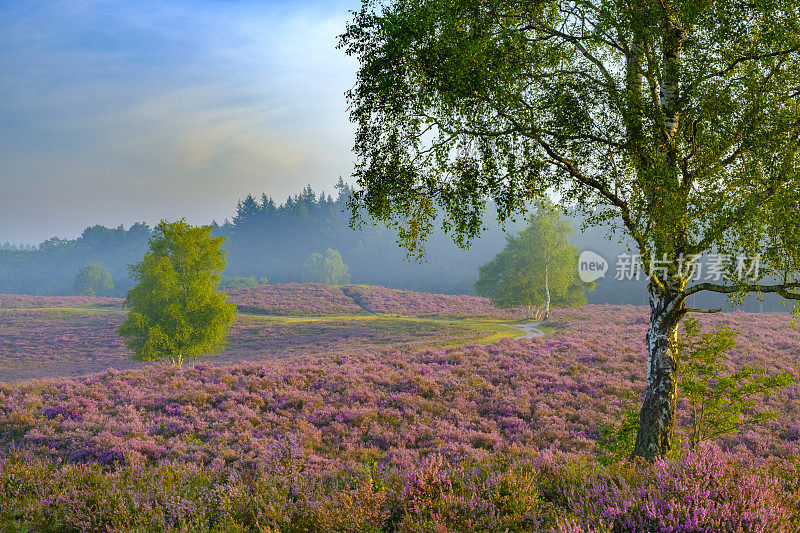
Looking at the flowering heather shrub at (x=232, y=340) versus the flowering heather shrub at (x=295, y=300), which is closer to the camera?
the flowering heather shrub at (x=232, y=340)

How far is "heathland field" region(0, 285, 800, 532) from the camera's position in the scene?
504cm

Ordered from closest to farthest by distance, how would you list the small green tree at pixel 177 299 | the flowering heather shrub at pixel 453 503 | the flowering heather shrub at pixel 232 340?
the flowering heather shrub at pixel 453 503 → the small green tree at pixel 177 299 → the flowering heather shrub at pixel 232 340

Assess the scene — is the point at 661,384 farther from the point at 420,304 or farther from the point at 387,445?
the point at 420,304

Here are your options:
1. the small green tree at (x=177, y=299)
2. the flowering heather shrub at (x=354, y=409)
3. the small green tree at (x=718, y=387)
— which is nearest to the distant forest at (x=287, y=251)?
the small green tree at (x=177, y=299)

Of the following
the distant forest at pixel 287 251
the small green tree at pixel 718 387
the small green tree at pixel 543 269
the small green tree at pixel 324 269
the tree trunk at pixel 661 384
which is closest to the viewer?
the tree trunk at pixel 661 384

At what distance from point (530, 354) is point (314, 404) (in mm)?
13051

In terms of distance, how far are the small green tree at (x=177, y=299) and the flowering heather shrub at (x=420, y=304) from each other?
33709 millimetres

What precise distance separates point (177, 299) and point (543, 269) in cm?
3716

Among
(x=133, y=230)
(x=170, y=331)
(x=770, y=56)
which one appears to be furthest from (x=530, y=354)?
(x=133, y=230)

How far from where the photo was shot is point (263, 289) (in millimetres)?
72812

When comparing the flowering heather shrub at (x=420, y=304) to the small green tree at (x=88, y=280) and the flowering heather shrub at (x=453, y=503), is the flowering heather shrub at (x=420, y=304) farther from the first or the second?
the small green tree at (x=88, y=280)

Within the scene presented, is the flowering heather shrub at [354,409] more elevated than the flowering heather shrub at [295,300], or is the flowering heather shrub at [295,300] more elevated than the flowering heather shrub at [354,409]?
the flowering heather shrub at [295,300]

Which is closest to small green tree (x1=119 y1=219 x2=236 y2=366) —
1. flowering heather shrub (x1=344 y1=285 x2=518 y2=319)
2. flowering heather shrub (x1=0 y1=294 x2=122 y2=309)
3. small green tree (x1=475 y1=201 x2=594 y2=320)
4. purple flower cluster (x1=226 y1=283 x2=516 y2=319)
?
purple flower cluster (x1=226 y1=283 x2=516 y2=319)

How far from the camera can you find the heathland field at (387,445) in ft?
16.5
